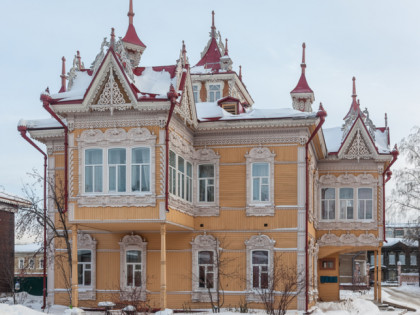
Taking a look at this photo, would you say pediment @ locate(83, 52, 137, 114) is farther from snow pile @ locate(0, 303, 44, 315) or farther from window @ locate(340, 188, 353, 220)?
window @ locate(340, 188, 353, 220)

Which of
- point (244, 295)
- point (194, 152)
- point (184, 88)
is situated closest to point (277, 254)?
point (244, 295)

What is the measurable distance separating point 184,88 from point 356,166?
10.8 meters

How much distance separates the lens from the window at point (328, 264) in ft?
114

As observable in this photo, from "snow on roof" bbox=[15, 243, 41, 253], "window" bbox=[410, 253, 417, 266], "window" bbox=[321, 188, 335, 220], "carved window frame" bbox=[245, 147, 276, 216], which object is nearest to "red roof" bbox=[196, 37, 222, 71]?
"window" bbox=[321, 188, 335, 220]

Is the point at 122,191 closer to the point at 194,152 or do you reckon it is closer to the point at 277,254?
the point at 194,152

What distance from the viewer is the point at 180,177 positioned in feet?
84.5

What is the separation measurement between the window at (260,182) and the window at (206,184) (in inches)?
65.6

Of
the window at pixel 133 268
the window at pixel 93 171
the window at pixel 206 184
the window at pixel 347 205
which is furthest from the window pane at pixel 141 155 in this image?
the window at pixel 347 205

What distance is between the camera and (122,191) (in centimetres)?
2369

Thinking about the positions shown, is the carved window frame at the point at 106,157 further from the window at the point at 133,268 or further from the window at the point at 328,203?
the window at the point at 328,203

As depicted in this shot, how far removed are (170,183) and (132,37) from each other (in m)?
6.81

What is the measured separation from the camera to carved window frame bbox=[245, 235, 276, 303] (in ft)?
86.2

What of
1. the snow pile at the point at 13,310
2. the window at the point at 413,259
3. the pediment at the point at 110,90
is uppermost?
the pediment at the point at 110,90

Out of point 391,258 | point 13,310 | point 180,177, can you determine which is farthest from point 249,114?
point 391,258
